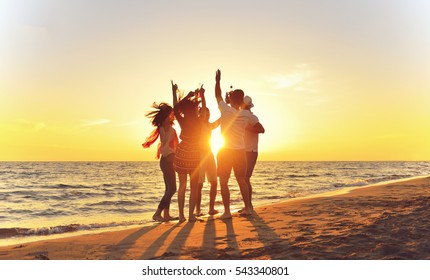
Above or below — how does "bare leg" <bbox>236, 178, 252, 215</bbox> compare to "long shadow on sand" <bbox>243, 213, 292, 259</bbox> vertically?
above

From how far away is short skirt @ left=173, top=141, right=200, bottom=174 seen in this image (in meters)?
7.52

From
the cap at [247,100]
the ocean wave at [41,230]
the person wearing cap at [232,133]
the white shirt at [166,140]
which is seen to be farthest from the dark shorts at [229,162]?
the ocean wave at [41,230]

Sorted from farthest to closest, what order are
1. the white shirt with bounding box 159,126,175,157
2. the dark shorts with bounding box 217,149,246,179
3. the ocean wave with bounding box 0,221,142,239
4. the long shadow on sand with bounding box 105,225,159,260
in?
the ocean wave with bounding box 0,221,142,239 → the white shirt with bounding box 159,126,175,157 → the dark shorts with bounding box 217,149,246,179 → the long shadow on sand with bounding box 105,225,159,260

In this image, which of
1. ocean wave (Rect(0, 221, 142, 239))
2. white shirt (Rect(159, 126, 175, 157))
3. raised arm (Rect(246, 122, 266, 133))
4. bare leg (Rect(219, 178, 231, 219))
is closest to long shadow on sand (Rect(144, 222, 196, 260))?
bare leg (Rect(219, 178, 231, 219))

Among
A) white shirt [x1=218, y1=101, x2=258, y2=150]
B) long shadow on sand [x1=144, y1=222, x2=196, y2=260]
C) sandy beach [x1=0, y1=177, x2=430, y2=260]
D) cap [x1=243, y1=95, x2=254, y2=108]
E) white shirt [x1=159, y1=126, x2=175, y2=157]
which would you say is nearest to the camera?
sandy beach [x1=0, y1=177, x2=430, y2=260]

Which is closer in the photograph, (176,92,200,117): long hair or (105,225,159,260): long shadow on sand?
(105,225,159,260): long shadow on sand

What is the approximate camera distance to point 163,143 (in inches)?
318

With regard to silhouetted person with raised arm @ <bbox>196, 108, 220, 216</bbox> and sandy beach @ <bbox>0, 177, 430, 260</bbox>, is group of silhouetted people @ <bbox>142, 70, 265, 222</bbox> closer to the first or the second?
silhouetted person with raised arm @ <bbox>196, 108, 220, 216</bbox>

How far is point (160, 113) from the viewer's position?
8.02 m

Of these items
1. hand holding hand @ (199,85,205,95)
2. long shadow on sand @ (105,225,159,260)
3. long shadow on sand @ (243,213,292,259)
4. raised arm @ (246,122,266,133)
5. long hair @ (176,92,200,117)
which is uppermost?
hand holding hand @ (199,85,205,95)

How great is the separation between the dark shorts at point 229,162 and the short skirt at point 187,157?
1.45 feet

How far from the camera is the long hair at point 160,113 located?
7.99 meters

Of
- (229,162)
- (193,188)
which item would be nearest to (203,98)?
(229,162)

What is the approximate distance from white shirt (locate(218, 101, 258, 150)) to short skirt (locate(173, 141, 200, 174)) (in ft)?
2.02
